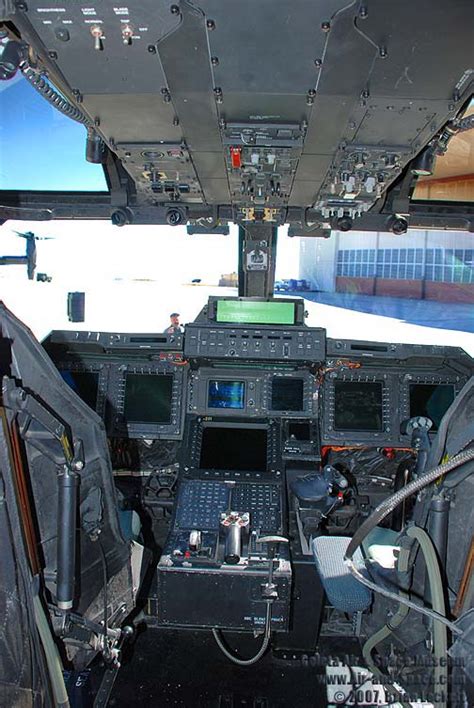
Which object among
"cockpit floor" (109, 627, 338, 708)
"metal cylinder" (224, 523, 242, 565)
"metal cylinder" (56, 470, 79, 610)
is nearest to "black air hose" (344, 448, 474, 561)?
"metal cylinder" (56, 470, 79, 610)

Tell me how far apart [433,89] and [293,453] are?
1802mm

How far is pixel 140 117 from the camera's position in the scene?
1950 millimetres

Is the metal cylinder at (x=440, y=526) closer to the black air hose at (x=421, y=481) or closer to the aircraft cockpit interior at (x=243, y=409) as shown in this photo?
the aircraft cockpit interior at (x=243, y=409)

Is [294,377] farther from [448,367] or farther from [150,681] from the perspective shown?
[150,681]

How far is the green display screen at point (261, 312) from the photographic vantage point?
115 inches

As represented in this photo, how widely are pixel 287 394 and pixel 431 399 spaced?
81cm

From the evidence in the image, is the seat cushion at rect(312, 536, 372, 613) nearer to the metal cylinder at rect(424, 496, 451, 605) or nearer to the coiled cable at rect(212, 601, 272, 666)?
the coiled cable at rect(212, 601, 272, 666)

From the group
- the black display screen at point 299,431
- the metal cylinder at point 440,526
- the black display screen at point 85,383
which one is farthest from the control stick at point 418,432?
the black display screen at point 85,383

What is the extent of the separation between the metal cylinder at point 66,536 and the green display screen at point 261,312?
1.83 meters

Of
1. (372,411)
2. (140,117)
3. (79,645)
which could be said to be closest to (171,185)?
(140,117)

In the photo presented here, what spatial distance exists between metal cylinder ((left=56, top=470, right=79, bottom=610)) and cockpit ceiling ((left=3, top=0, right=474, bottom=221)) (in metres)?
1.18

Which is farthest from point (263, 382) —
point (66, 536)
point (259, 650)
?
Result: point (66, 536)

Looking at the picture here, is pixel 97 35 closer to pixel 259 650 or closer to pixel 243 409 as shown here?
pixel 243 409

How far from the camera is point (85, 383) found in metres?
3.04
